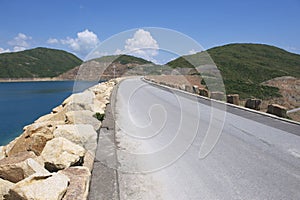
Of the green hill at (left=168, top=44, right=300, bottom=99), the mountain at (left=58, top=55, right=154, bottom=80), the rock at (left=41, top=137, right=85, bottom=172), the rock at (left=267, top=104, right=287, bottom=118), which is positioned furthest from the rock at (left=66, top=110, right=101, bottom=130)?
the green hill at (left=168, top=44, right=300, bottom=99)

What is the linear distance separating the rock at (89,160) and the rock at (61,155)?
0.12 metres

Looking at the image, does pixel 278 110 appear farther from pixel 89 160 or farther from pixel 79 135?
pixel 89 160

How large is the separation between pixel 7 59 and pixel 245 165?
18832 centimetres

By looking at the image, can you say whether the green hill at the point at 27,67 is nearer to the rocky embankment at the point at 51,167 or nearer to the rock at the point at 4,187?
the rocky embankment at the point at 51,167

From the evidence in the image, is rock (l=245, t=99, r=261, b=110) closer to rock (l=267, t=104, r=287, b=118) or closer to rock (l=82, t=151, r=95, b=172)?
rock (l=267, t=104, r=287, b=118)

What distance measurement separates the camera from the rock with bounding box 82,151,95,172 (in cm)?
494

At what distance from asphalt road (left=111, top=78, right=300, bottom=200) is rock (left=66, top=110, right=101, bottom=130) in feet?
2.50

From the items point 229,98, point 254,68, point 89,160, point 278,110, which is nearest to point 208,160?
point 89,160

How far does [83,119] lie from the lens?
7980mm

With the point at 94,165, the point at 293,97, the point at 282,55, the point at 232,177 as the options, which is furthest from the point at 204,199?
the point at 282,55

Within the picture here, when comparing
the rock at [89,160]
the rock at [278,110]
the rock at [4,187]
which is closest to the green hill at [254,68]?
the rock at [278,110]

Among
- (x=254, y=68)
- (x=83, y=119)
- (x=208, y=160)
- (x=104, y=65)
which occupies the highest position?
(x=254, y=68)

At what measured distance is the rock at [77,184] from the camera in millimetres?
3525

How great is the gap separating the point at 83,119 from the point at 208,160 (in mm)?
3921
